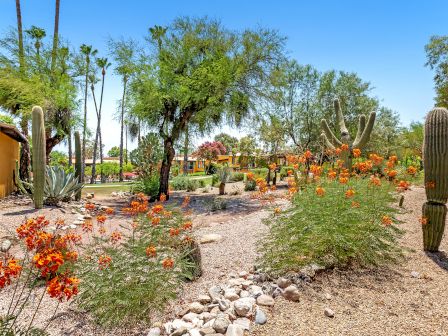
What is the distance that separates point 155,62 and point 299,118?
37.0 ft

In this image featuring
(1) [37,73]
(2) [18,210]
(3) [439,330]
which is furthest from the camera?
(1) [37,73]

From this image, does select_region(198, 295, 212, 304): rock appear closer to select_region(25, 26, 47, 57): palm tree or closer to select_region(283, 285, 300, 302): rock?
select_region(283, 285, 300, 302): rock

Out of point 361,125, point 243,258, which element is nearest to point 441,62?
point 361,125

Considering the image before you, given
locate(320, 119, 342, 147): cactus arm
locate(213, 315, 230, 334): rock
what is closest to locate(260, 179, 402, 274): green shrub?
locate(213, 315, 230, 334): rock

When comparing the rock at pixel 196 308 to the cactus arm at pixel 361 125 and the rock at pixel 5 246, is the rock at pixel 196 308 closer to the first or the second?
the rock at pixel 5 246

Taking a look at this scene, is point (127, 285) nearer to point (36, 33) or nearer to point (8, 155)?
point (8, 155)

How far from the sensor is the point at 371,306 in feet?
12.0

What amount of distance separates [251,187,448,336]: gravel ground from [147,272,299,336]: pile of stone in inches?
4.9

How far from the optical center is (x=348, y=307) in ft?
11.9

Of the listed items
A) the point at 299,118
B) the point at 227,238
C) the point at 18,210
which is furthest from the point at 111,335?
the point at 299,118

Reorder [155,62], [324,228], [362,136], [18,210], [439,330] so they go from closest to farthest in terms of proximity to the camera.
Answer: [439,330], [324,228], [18,210], [362,136], [155,62]

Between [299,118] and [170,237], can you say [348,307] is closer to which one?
[170,237]

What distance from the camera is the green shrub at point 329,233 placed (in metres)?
4.17

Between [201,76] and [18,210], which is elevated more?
[201,76]
